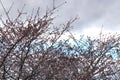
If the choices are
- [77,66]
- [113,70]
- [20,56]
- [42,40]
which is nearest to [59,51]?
[42,40]

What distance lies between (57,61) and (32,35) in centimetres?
214

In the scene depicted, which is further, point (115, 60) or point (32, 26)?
point (115, 60)

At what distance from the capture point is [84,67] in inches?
767

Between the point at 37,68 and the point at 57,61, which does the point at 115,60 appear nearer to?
the point at 57,61

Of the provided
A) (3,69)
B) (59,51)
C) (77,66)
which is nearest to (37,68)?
(3,69)

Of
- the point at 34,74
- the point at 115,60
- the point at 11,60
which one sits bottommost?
the point at 34,74

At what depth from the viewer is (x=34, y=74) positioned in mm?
Result: 9680

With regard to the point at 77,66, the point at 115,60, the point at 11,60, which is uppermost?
the point at 115,60

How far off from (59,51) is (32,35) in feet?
7.24

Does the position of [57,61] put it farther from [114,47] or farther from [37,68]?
[114,47]

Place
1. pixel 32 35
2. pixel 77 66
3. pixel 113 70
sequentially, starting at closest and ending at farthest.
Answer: pixel 32 35 < pixel 77 66 < pixel 113 70

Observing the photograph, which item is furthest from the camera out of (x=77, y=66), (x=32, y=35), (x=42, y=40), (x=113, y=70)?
(x=113, y=70)

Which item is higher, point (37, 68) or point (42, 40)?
point (42, 40)

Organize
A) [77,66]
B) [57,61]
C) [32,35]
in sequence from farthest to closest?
[77,66] → [57,61] → [32,35]
